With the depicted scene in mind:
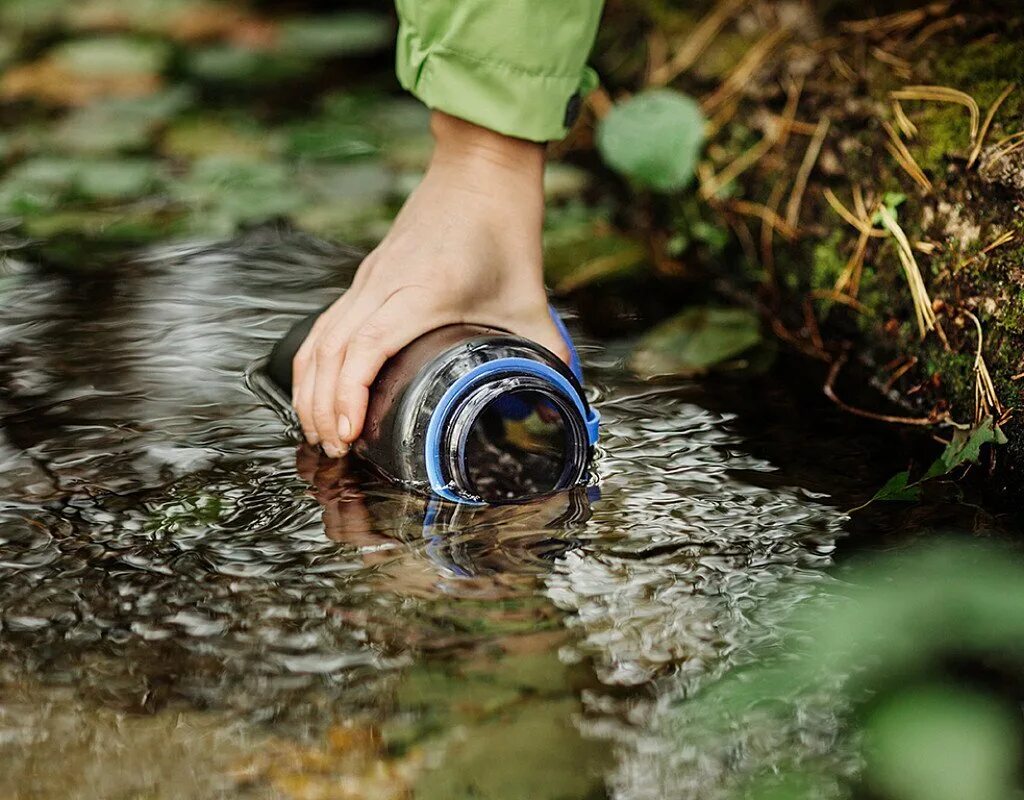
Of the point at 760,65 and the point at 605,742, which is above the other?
the point at 760,65

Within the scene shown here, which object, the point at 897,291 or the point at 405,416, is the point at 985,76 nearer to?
the point at 897,291

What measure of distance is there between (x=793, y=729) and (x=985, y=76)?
3.44 ft

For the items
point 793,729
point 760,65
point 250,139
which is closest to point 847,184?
point 760,65

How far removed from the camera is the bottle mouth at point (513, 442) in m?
1.30

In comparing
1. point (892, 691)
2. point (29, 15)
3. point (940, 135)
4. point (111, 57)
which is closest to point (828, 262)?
point (940, 135)

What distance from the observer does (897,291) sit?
1.74m

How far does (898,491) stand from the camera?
1.37 metres


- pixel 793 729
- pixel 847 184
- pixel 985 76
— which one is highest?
pixel 985 76

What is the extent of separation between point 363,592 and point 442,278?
0.39m

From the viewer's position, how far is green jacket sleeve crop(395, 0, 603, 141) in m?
1.44

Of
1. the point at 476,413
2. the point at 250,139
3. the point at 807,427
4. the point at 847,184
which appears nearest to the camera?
the point at 476,413

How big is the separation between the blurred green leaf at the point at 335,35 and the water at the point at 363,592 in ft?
6.06

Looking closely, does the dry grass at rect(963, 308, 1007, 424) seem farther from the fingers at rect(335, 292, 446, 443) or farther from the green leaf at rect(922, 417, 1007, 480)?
the fingers at rect(335, 292, 446, 443)

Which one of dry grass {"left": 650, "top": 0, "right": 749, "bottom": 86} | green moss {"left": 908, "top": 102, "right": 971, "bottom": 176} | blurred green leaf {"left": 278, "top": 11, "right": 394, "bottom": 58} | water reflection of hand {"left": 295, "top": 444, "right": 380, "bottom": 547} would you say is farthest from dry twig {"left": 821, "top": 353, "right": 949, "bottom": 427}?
blurred green leaf {"left": 278, "top": 11, "right": 394, "bottom": 58}
